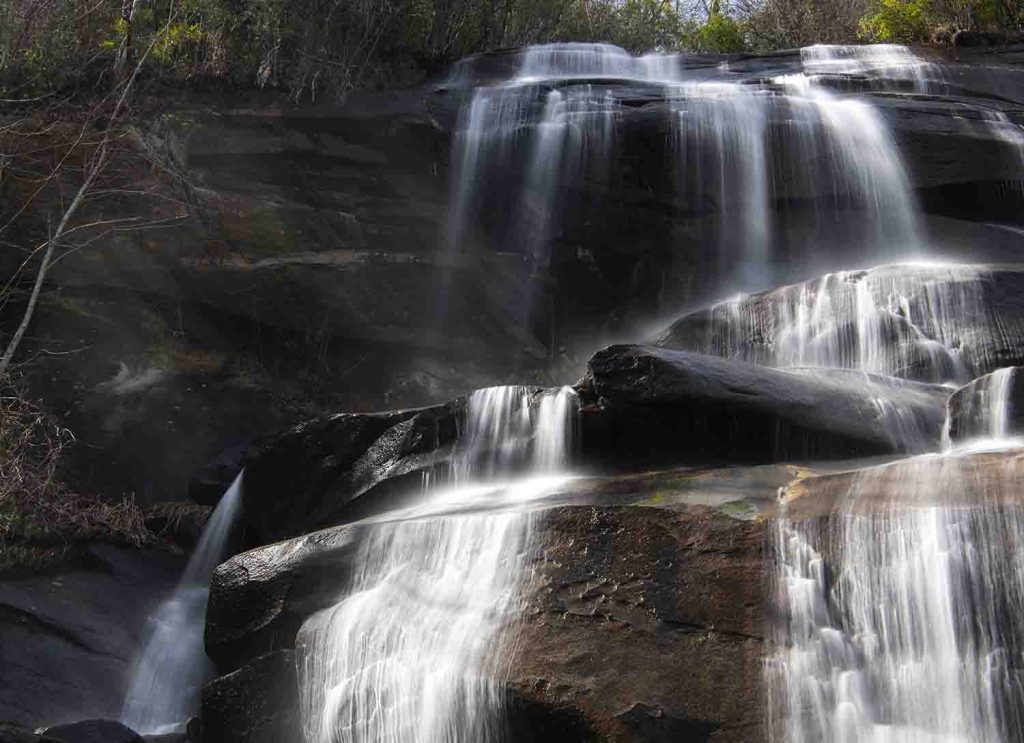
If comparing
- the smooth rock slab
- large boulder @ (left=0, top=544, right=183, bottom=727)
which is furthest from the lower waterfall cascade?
the smooth rock slab

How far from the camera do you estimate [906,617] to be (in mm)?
4215

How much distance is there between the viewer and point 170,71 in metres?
11.4

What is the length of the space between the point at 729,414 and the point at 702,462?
34 centimetres

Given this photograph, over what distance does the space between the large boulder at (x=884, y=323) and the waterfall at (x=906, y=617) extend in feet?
12.0

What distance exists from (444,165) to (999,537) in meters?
8.36

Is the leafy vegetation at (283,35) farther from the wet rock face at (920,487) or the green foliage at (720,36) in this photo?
the wet rock face at (920,487)

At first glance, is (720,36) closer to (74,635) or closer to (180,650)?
(180,650)

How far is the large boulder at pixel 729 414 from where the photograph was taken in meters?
6.00

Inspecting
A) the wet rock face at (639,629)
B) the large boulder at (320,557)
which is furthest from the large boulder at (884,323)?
the wet rock face at (639,629)

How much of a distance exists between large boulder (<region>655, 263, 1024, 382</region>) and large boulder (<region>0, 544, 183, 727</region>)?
5256mm

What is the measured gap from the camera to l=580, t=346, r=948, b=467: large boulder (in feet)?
19.7

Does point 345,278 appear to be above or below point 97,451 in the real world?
above

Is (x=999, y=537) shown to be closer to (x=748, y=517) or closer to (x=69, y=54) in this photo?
(x=748, y=517)

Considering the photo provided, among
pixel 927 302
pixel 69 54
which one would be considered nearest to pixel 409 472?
pixel 927 302
